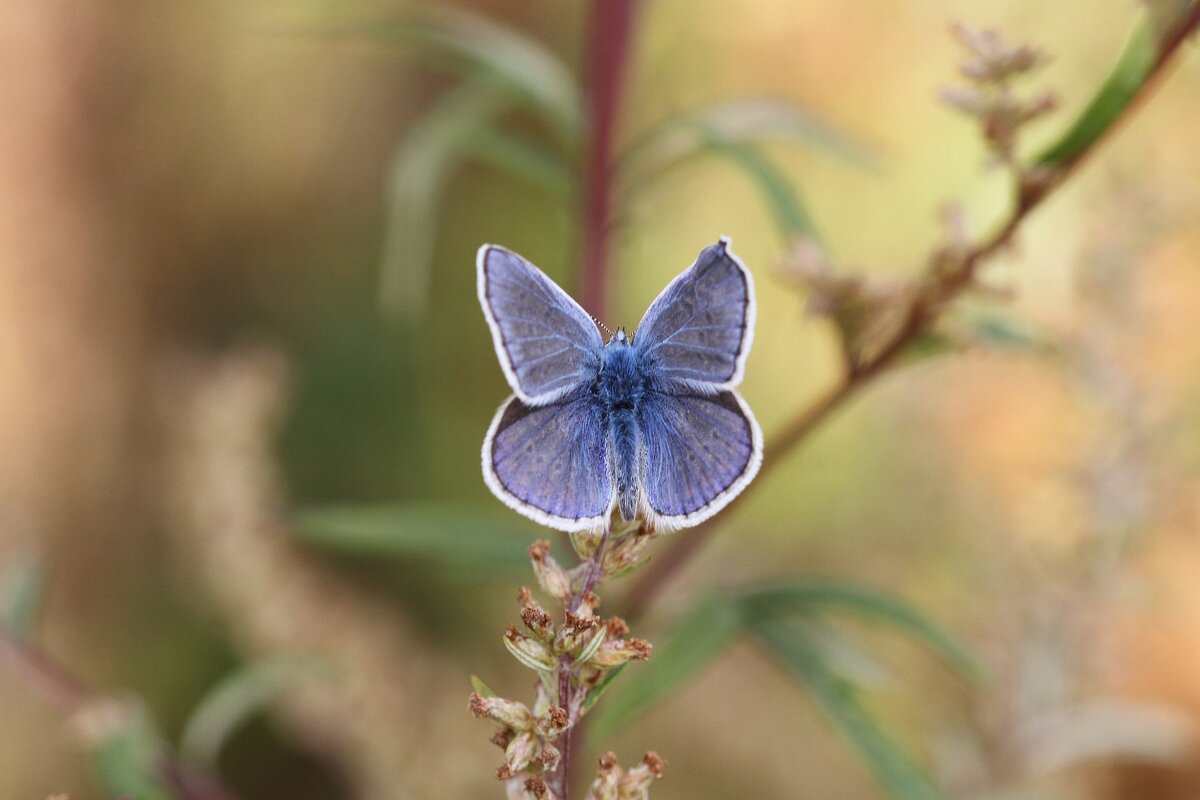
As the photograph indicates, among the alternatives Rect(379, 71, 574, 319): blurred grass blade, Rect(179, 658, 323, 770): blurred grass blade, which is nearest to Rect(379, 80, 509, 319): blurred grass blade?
Rect(379, 71, 574, 319): blurred grass blade

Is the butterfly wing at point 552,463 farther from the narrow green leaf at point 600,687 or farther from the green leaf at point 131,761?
the green leaf at point 131,761

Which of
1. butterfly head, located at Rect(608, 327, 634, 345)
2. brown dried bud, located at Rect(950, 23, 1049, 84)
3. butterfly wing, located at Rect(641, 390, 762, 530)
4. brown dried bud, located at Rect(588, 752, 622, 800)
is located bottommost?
brown dried bud, located at Rect(588, 752, 622, 800)

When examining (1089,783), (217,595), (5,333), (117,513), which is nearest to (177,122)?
(5,333)

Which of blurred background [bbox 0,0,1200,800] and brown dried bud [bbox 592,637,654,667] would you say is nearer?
brown dried bud [bbox 592,637,654,667]

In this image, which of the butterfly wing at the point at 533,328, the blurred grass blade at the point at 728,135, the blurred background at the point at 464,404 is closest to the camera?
the butterfly wing at the point at 533,328

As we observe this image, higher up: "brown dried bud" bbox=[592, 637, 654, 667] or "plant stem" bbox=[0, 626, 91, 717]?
"plant stem" bbox=[0, 626, 91, 717]

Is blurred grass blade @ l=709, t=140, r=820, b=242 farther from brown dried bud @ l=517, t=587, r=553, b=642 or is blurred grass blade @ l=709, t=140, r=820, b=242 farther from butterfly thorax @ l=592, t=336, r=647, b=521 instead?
brown dried bud @ l=517, t=587, r=553, b=642

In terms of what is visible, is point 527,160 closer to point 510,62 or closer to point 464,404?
point 510,62

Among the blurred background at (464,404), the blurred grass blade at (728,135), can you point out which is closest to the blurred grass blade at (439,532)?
the blurred background at (464,404)
